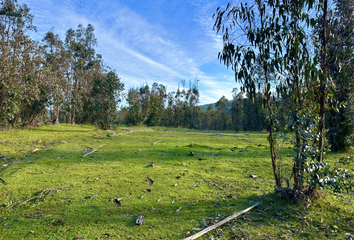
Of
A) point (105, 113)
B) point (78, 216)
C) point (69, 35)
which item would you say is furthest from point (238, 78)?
point (69, 35)

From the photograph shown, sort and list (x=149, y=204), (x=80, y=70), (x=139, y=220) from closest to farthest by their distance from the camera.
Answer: (x=139, y=220) < (x=149, y=204) < (x=80, y=70)

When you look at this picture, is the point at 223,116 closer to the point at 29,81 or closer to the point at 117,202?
the point at 29,81

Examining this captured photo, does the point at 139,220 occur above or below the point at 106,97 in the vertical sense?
below

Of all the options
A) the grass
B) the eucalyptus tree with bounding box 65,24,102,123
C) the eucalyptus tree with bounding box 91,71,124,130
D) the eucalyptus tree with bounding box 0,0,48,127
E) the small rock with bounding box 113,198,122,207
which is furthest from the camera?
the eucalyptus tree with bounding box 65,24,102,123

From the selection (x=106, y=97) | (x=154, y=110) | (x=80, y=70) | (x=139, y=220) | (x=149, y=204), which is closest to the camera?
(x=139, y=220)

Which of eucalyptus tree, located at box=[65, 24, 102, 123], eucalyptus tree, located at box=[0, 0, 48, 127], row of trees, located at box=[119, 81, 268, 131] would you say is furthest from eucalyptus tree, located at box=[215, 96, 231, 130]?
eucalyptus tree, located at box=[0, 0, 48, 127]

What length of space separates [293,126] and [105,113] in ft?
55.0

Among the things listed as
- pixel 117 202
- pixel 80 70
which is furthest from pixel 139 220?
pixel 80 70

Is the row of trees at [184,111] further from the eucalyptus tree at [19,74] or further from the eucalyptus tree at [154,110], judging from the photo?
the eucalyptus tree at [19,74]

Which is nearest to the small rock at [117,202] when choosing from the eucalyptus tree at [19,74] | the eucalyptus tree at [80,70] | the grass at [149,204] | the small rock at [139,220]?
the grass at [149,204]

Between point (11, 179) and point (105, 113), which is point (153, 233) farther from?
point (105, 113)

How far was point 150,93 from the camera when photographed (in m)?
41.0

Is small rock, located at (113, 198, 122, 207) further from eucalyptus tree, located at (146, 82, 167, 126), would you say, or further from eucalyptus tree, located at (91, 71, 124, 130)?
eucalyptus tree, located at (146, 82, 167, 126)

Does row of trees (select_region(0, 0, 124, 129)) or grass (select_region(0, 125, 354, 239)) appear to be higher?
row of trees (select_region(0, 0, 124, 129))
